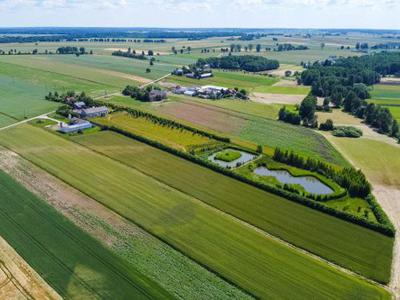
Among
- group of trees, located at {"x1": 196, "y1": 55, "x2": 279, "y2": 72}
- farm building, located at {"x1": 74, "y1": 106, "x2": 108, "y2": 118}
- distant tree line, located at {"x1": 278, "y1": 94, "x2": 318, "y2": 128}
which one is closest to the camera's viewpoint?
farm building, located at {"x1": 74, "y1": 106, "x2": 108, "y2": 118}

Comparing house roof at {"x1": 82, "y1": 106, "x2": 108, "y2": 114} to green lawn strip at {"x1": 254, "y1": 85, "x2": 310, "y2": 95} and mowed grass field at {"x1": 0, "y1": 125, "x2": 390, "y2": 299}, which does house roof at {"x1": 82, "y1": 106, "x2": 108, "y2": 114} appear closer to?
mowed grass field at {"x1": 0, "y1": 125, "x2": 390, "y2": 299}

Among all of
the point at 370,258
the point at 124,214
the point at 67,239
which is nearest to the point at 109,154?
the point at 124,214

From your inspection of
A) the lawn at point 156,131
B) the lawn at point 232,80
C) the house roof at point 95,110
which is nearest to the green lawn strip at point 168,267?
the lawn at point 156,131

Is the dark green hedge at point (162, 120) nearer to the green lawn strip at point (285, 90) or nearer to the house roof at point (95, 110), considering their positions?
the house roof at point (95, 110)

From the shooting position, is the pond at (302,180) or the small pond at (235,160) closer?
the pond at (302,180)

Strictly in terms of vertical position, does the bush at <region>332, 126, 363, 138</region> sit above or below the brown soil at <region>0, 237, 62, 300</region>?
above

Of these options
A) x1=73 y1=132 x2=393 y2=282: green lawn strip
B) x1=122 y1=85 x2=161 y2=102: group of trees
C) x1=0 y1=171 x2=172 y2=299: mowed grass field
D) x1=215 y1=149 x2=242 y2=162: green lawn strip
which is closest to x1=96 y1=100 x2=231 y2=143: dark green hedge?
x1=215 y1=149 x2=242 y2=162: green lawn strip

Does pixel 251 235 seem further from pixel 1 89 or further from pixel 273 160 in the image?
pixel 1 89

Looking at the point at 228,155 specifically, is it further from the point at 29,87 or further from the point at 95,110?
the point at 29,87
